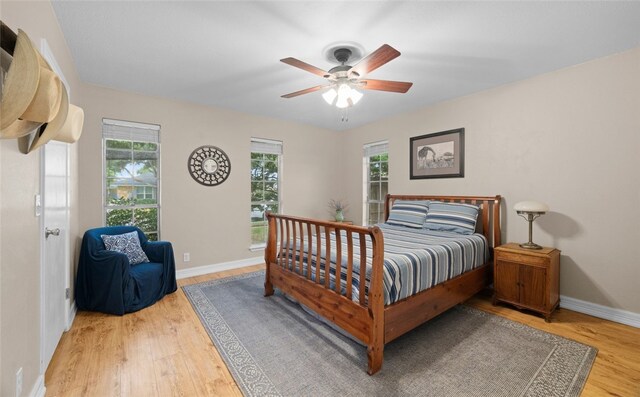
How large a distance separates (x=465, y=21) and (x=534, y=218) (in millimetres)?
2103

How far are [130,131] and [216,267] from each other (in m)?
2.18

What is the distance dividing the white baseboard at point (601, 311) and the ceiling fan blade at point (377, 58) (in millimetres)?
3065

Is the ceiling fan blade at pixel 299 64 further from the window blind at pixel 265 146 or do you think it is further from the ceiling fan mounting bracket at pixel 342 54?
the window blind at pixel 265 146

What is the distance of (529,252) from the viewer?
8.67 feet

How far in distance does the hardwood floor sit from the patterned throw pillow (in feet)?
1.94

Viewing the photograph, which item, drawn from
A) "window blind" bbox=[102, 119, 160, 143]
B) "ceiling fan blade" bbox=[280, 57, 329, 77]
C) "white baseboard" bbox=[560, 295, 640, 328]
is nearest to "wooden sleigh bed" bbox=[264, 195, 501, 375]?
"white baseboard" bbox=[560, 295, 640, 328]

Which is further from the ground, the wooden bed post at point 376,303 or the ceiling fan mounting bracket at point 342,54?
the ceiling fan mounting bracket at point 342,54

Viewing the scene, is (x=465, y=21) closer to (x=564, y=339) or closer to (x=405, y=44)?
(x=405, y=44)

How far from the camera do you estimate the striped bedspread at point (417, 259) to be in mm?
2018

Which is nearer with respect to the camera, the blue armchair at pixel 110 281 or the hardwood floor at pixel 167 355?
the hardwood floor at pixel 167 355

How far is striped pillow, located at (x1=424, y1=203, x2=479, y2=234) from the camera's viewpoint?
3223mm

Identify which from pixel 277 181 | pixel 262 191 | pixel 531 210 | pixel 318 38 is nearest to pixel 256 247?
pixel 262 191

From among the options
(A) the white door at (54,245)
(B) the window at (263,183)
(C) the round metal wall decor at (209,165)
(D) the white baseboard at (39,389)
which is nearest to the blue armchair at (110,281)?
(A) the white door at (54,245)

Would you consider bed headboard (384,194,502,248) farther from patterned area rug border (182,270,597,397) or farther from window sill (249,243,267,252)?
window sill (249,243,267,252)
